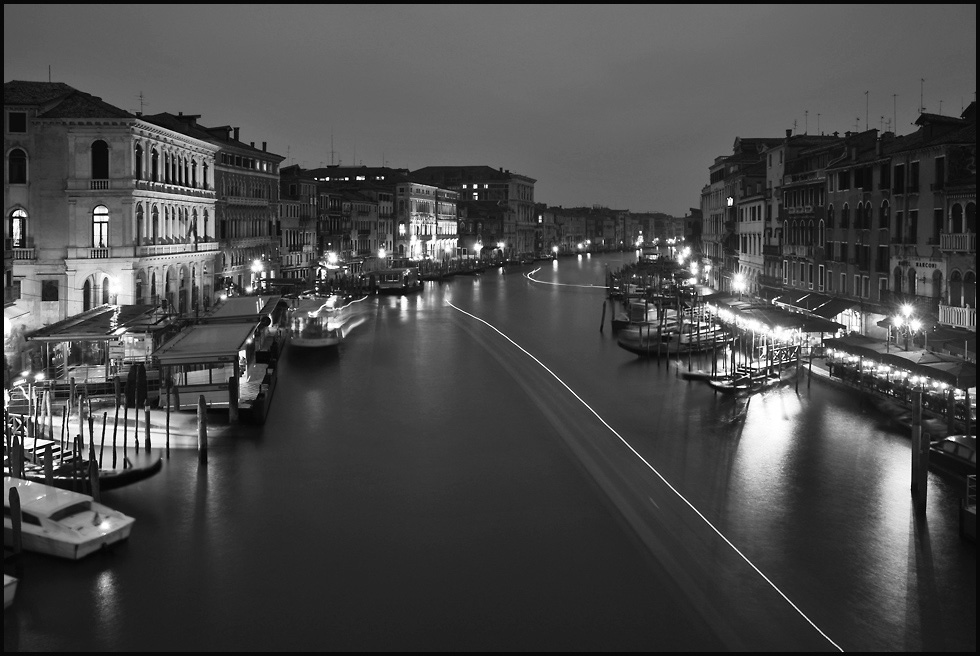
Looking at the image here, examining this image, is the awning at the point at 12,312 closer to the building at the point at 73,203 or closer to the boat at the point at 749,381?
the building at the point at 73,203

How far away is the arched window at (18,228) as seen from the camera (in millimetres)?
21125

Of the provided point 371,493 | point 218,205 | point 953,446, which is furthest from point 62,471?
point 218,205

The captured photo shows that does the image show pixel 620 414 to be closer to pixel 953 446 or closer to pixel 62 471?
pixel 953 446

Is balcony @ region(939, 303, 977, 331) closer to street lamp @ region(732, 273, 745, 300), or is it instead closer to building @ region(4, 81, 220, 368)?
building @ region(4, 81, 220, 368)

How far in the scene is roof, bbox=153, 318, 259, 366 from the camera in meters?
15.7

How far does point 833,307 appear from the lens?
72.7 feet

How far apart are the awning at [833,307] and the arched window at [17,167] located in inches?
734

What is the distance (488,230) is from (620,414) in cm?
6667

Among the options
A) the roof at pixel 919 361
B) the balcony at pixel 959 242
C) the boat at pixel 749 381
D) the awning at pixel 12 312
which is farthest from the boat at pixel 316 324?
the balcony at pixel 959 242

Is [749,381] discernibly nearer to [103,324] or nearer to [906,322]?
[906,322]

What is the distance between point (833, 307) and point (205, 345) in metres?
14.2

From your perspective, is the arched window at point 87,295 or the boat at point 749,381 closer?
the boat at point 749,381

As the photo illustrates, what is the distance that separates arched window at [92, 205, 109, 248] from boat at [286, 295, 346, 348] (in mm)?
5461

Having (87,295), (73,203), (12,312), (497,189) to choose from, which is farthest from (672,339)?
(497,189)
